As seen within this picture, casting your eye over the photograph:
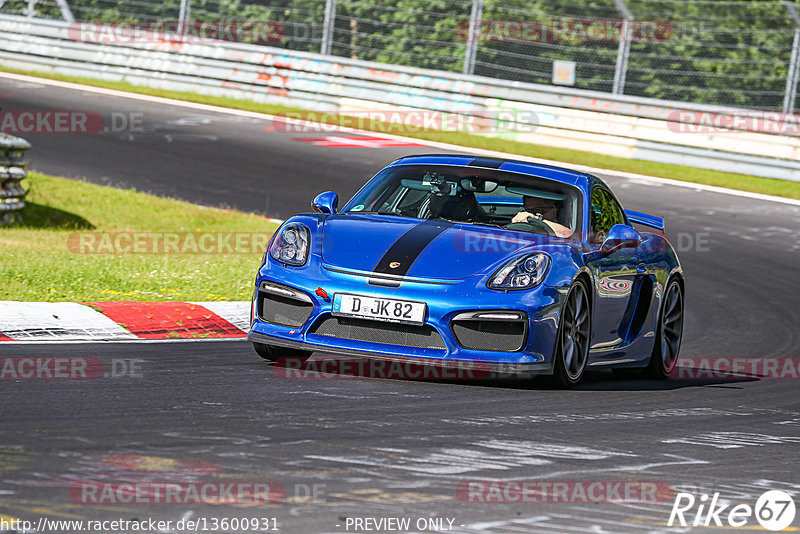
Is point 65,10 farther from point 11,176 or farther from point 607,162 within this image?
point 11,176

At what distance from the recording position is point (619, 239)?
25.2 ft

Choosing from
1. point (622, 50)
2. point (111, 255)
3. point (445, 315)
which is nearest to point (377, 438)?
point (445, 315)

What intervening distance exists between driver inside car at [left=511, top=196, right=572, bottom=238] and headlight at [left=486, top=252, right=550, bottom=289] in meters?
0.75

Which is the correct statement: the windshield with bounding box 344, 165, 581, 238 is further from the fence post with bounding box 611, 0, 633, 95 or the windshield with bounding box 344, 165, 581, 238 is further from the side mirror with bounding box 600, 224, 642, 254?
the fence post with bounding box 611, 0, 633, 95

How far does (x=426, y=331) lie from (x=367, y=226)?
0.85 m

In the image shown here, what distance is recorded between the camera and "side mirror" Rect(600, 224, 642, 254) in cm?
768

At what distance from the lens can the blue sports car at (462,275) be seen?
671 cm

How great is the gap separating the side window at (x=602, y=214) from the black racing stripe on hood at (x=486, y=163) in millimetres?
616

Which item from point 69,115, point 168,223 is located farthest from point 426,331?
point 69,115

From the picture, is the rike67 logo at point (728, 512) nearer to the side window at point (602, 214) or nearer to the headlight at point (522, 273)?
the headlight at point (522, 273)

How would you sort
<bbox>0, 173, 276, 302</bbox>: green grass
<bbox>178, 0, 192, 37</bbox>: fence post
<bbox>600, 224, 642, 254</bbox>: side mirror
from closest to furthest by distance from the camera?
<bbox>600, 224, 642, 254</bbox>: side mirror, <bbox>0, 173, 276, 302</bbox>: green grass, <bbox>178, 0, 192, 37</bbox>: fence post

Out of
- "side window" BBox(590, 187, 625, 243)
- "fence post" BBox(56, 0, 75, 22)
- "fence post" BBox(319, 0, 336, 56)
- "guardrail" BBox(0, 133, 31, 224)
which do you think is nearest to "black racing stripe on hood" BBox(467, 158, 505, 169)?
"side window" BBox(590, 187, 625, 243)

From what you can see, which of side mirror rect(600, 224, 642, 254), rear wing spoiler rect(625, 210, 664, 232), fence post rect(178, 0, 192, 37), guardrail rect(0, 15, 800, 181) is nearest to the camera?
side mirror rect(600, 224, 642, 254)

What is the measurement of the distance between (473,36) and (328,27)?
268cm
